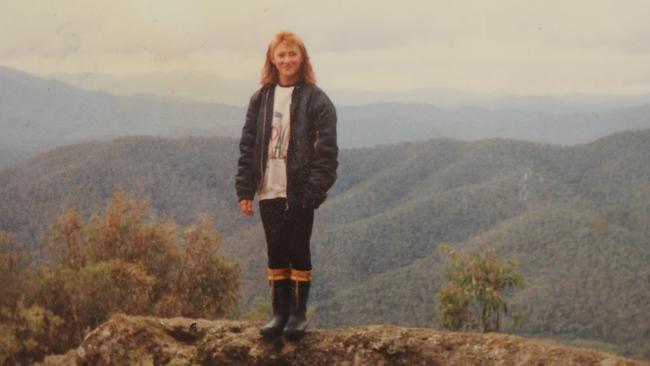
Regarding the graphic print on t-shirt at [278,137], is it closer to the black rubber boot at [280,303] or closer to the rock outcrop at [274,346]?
the black rubber boot at [280,303]

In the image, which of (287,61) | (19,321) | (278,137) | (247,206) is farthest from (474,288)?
(287,61)

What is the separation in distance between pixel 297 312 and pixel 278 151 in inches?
46.3

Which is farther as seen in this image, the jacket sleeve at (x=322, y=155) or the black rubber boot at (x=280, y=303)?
the black rubber boot at (x=280, y=303)

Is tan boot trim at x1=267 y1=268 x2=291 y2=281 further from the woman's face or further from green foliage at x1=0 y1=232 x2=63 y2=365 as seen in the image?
green foliage at x1=0 y1=232 x2=63 y2=365

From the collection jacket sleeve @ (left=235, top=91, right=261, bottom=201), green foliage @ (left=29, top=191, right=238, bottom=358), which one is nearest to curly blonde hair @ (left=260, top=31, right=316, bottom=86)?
jacket sleeve @ (left=235, top=91, right=261, bottom=201)

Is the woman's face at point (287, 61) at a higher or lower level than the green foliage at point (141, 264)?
higher

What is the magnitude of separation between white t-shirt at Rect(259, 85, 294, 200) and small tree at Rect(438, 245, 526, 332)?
685 inches

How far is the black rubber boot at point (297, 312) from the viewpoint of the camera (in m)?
4.81

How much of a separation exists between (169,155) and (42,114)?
47.1m

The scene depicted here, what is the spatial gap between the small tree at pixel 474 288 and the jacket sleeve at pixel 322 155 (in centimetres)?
1749

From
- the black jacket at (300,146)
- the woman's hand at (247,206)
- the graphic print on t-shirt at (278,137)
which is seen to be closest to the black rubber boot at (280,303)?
the woman's hand at (247,206)

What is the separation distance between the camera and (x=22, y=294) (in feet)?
52.2

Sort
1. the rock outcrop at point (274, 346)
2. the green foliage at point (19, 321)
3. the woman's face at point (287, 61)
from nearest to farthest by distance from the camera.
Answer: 1. the rock outcrop at point (274, 346)
2. the woman's face at point (287, 61)
3. the green foliage at point (19, 321)

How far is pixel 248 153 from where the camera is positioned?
4.88 metres
